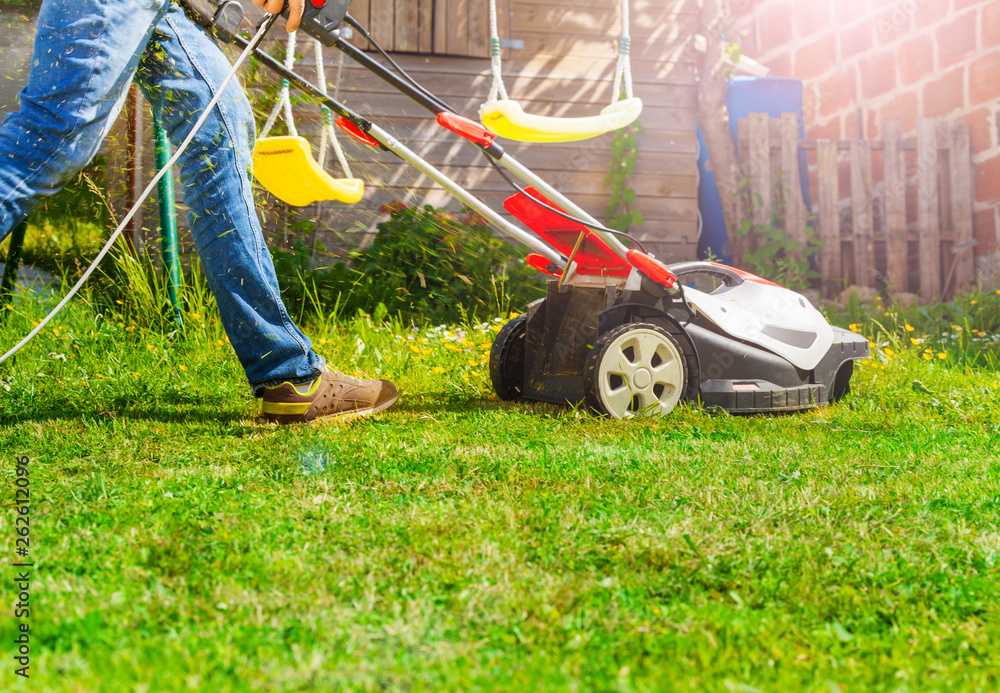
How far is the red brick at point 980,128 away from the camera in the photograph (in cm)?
584

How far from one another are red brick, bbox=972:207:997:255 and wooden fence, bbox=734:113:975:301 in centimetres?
8

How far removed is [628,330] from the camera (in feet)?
8.09

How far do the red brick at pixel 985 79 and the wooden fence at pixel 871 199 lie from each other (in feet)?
0.75

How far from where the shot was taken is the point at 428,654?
3.35 feet

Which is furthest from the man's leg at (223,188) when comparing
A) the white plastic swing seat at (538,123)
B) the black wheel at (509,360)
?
the black wheel at (509,360)

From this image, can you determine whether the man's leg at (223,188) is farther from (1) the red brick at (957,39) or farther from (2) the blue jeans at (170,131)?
(1) the red brick at (957,39)

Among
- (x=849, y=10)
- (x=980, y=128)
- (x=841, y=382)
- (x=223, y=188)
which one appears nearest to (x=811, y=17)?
(x=849, y=10)

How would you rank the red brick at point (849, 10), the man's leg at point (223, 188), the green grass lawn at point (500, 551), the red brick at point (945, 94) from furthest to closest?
the red brick at point (849, 10) < the red brick at point (945, 94) < the man's leg at point (223, 188) < the green grass lawn at point (500, 551)

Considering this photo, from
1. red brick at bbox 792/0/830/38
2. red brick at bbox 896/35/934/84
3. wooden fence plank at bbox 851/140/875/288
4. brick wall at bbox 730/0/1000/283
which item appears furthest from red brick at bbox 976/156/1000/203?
red brick at bbox 792/0/830/38

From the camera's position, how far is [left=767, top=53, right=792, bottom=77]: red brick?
800 cm

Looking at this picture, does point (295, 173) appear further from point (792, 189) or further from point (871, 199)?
point (871, 199)

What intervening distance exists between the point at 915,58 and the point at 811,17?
147cm

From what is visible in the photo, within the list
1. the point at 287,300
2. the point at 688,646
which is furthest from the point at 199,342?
the point at 688,646

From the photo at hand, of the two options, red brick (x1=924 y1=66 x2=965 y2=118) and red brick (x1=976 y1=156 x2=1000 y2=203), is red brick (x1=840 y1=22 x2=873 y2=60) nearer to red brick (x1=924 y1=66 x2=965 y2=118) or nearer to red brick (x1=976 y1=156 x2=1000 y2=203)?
red brick (x1=924 y1=66 x2=965 y2=118)
